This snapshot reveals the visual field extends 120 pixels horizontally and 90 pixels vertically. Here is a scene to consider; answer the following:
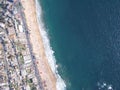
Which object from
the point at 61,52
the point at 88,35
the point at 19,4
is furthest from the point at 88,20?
the point at 19,4

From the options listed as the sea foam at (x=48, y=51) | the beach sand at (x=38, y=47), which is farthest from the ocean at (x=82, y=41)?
the beach sand at (x=38, y=47)

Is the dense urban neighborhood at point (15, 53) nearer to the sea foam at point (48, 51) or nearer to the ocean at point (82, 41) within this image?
the sea foam at point (48, 51)

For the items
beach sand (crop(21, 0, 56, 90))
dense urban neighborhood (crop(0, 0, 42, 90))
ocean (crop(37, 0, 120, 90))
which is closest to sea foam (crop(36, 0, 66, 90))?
ocean (crop(37, 0, 120, 90))

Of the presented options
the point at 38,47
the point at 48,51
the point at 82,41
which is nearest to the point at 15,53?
the point at 38,47

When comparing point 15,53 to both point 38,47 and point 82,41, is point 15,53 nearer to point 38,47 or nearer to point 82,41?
point 38,47

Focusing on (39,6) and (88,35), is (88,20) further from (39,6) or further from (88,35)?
(39,6)

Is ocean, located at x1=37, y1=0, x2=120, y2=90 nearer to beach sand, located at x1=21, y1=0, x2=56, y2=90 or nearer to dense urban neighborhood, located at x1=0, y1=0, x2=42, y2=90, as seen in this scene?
beach sand, located at x1=21, y1=0, x2=56, y2=90

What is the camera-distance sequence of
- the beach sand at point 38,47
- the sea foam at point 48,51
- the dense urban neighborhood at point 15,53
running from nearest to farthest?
the dense urban neighborhood at point 15,53 < the beach sand at point 38,47 < the sea foam at point 48,51
